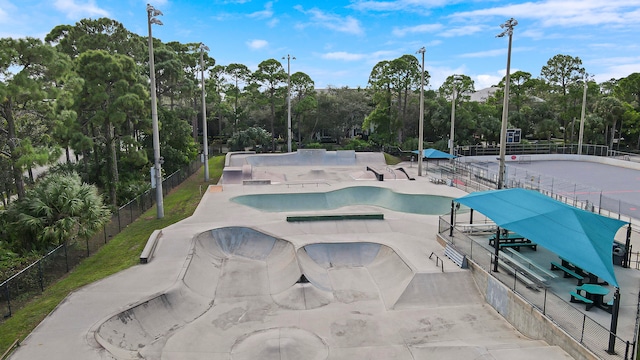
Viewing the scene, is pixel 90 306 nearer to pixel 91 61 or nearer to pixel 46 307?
pixel 46 307

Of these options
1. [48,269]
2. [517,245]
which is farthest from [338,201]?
[48,269]

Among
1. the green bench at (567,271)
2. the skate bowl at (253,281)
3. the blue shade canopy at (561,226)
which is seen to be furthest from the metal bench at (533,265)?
the skate bowl at (253,281)

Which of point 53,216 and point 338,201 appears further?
point 338,201

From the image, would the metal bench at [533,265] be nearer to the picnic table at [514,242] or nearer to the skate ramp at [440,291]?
the picnic table at [514,242]

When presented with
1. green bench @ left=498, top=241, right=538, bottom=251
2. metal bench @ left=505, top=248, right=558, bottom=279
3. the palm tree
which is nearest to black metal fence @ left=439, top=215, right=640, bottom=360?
metal bench @ left=505, top=248, right=558, bottom=279

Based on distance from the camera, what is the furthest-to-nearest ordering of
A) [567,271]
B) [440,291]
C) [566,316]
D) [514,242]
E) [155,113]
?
[155,113] < [514,242] < [440,291] < [567,271] < [566,316]

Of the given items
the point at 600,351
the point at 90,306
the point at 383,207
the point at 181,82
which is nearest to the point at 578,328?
the point at 600,351

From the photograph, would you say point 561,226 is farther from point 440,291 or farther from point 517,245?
point 440,291
